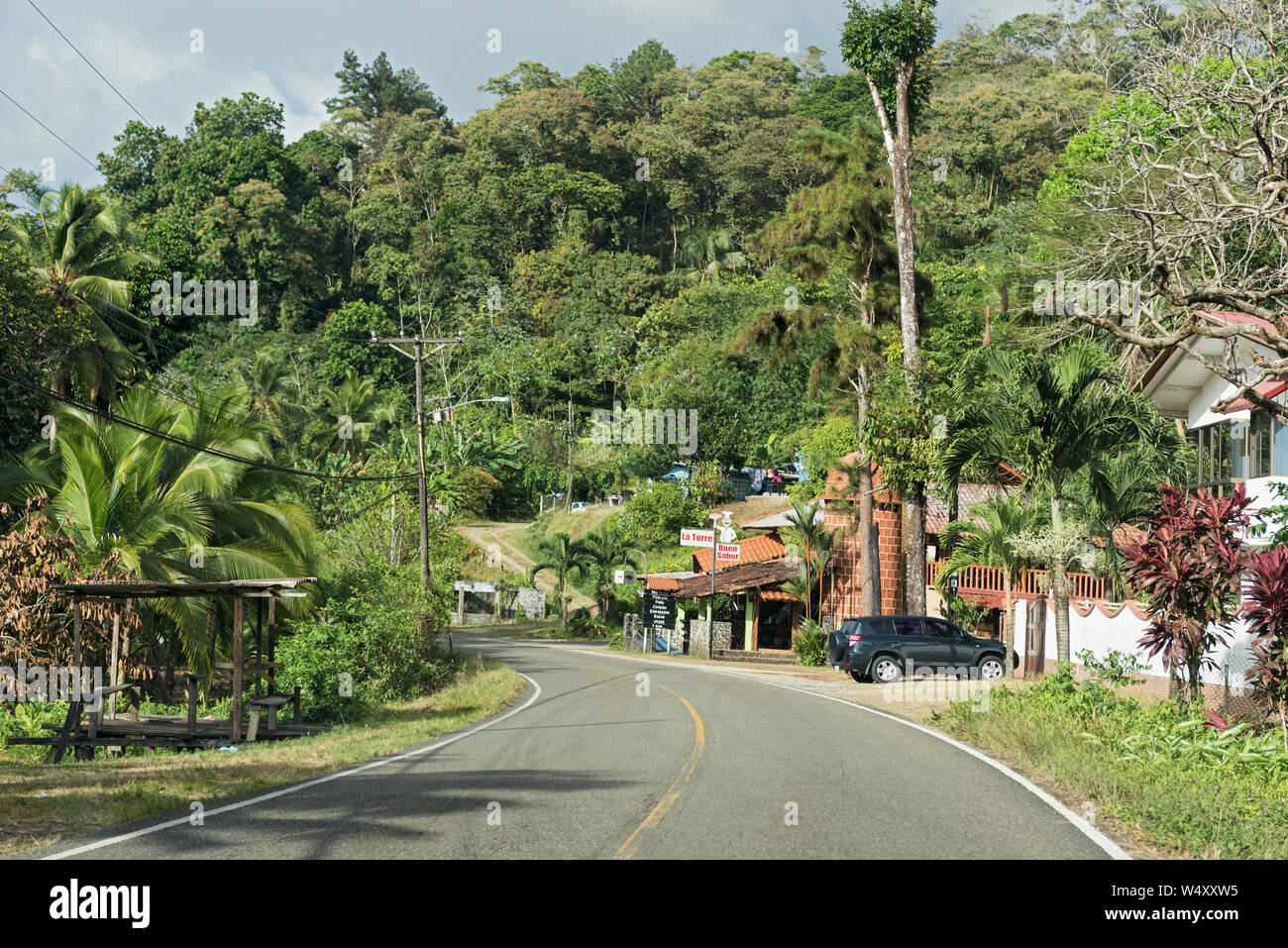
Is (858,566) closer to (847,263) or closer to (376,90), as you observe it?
(847,263)

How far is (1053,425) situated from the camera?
22188mm

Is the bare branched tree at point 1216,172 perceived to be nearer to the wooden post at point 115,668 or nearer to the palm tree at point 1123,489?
the palm tree at point 1123,489

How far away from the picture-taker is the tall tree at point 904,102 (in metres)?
32.6

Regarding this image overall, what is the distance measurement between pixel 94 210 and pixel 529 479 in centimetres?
4718

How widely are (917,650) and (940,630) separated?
2.50ft

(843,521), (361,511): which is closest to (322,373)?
(361,511)

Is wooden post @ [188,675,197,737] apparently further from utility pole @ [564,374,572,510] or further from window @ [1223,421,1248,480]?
utility pole @ [564,374,572,510]

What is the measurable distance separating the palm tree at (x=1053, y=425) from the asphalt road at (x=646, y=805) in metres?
6.74

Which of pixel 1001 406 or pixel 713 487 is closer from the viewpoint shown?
pixel 1001 406

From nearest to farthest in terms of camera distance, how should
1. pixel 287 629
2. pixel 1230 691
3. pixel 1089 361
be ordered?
pixel 1230 691
pixel 1089 361
pixel 287 629

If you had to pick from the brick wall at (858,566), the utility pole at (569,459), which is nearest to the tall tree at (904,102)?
the brick wall at (858,566)

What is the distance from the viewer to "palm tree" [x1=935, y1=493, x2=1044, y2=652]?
31.4 m

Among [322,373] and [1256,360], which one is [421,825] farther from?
[322,373]

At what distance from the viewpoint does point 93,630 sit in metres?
21.5
